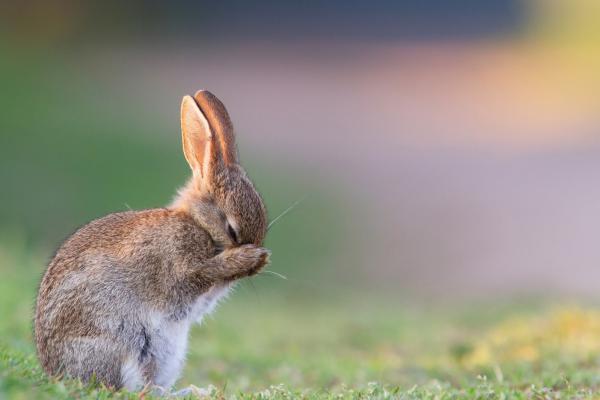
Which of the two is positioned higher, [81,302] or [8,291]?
[81,302]

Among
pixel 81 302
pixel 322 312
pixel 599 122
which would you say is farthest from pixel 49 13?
pixel 81 302

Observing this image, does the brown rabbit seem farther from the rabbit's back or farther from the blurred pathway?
the blurred pathway

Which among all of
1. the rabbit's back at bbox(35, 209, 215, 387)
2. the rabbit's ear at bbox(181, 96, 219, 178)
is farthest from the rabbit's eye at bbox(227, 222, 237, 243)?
the rabbit's ear at bbox(181, 96, 219, 178)

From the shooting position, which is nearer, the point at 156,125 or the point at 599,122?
the point at 156,125

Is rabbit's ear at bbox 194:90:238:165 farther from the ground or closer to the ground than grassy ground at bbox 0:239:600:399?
farther from the ground

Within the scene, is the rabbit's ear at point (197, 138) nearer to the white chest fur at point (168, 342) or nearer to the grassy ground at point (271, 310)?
the white chest fur at point (168, 342)

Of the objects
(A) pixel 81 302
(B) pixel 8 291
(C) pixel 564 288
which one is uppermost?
(A) pixel 81 302

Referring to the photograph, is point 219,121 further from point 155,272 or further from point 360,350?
point 360,350

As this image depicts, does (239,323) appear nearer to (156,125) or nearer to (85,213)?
(85,213)

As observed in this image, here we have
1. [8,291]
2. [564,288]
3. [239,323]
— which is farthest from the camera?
[564,288]
